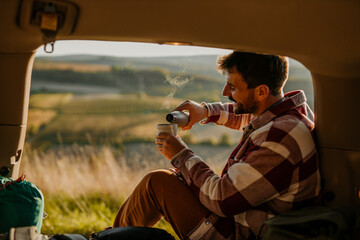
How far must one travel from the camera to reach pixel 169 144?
222cm

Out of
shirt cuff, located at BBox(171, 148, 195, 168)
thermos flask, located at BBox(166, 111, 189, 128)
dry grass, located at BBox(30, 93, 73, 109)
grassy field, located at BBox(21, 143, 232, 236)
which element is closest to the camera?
shirt cuff, located at BBox(171, 148, 195, 168)

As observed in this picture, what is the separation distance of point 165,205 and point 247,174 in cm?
50

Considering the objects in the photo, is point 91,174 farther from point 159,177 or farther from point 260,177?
point 260,177

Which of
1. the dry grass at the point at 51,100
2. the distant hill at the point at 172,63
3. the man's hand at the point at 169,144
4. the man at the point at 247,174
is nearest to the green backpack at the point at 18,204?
the man at the point at 247,174

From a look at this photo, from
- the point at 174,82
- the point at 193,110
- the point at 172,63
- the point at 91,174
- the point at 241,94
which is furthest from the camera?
the point at 91,174

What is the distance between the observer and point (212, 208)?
2068 millimetres

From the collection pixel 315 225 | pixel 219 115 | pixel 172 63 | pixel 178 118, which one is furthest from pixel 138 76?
pixel 315 225

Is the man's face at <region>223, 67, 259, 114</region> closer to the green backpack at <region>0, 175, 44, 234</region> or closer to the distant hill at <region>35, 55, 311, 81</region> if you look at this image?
the distant hill at <region>35, 55, 311, 81</region>

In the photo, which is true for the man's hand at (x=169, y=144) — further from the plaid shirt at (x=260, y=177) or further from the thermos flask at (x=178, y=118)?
the thermos flask at (x=178, y=118)

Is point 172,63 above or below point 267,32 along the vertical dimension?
below

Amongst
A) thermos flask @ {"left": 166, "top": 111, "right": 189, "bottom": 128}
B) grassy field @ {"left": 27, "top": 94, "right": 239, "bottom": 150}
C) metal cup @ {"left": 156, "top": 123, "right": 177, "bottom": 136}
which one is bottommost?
grassy field @ {"left": 27, "top": 94, "right": 239, "bottom": 150}

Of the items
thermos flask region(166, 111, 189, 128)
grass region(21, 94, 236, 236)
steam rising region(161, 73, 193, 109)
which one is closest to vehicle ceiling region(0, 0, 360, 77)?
thermos flask region(166, 111, 189, 128)

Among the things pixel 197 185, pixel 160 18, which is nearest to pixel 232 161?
pixel 197 185

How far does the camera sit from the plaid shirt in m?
1.96
